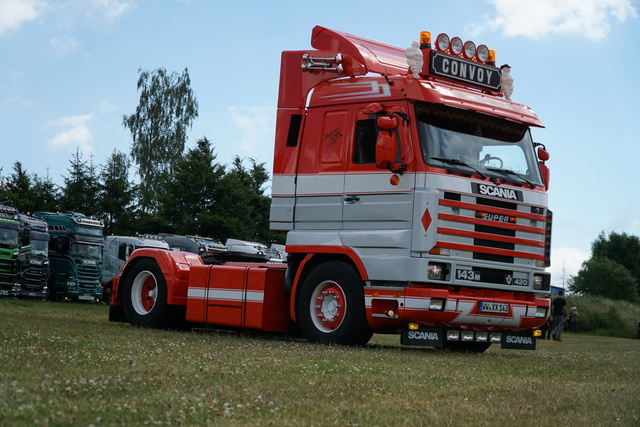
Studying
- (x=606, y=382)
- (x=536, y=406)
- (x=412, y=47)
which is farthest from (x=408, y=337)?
(x=536, y=406)

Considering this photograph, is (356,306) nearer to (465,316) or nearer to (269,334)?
(465,316)

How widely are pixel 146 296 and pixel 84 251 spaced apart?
2278 cm

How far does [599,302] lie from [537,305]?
45587 millimetres

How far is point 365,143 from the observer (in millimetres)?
14125

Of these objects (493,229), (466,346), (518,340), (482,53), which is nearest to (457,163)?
(493,229)

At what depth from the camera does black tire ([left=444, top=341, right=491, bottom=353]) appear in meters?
16.5

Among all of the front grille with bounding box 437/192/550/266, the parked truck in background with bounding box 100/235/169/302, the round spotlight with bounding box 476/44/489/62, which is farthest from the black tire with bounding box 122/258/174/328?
the parked truck in background with bounding box 100/235/169/302

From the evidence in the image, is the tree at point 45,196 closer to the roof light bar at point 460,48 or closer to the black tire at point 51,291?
the black tire at point 51,291

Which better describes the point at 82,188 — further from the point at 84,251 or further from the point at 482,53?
the point at 482,53

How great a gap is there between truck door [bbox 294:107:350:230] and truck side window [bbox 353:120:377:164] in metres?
0.20

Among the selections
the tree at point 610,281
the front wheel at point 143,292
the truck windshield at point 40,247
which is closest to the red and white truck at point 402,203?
the front wheel at point 143,292

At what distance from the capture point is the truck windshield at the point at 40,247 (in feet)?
119

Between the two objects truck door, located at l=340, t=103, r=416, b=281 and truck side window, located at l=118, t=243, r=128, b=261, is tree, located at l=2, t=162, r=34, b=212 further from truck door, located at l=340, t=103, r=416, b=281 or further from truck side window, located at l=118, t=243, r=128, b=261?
truck door, located at l=340, t=103, r=416, b=281

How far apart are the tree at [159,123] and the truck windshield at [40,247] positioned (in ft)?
100
